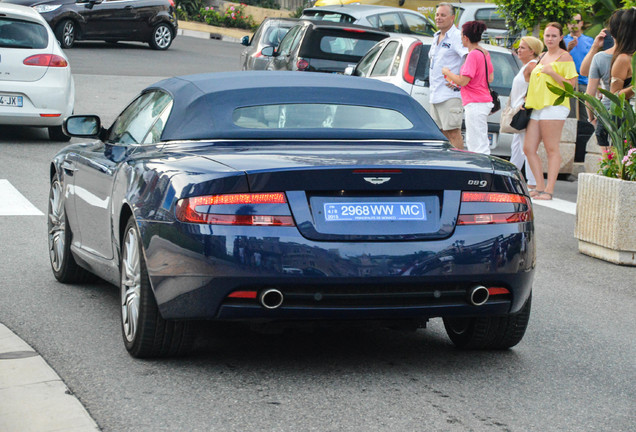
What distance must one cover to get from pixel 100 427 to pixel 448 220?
169cm

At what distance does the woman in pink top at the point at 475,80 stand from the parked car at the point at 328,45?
6.45 meters

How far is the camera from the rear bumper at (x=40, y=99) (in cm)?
1503

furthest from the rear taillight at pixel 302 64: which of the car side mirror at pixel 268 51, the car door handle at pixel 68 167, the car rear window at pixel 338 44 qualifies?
the car door handle at pixel 68 167

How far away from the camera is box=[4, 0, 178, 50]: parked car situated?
3003cm

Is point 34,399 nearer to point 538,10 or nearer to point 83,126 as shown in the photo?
point 83,126

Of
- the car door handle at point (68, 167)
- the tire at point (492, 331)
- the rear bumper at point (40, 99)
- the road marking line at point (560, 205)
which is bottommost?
the road marking line at point (560, 205)

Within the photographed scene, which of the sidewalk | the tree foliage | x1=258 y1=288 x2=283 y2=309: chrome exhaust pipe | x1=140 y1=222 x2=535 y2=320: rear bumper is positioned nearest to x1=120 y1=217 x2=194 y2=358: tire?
x1=140 y1=222 x2=535 y2=320: rear bumper

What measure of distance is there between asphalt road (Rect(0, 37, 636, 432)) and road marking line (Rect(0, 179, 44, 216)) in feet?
7.53

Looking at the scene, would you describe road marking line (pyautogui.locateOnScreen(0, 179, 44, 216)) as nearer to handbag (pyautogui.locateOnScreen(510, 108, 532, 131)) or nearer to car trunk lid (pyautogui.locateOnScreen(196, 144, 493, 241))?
handbag (pyautogui.locateOnScreen(510, 108, 532, 131))

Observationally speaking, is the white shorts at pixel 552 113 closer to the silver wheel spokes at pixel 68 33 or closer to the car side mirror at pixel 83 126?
the car side mirror at pixel 83 126

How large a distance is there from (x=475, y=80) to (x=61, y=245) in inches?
242

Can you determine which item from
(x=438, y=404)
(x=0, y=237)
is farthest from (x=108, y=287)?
(x=438, y=404)

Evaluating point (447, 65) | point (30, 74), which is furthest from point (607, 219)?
point (30, 74)

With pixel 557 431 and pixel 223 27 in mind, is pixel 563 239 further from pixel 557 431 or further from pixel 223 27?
pixel 223 27
